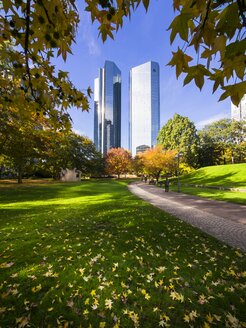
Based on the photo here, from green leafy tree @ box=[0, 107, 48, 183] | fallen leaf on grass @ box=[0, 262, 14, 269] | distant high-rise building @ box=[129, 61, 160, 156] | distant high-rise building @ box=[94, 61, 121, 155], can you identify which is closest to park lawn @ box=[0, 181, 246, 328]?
fallen leaf on grass @ box=[0, 262, 14, 269]

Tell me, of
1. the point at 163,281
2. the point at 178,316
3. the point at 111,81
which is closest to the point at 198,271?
the point at 163,281

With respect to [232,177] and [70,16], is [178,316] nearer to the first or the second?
[70,16]

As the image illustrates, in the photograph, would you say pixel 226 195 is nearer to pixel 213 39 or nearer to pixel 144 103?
pixel 213 39

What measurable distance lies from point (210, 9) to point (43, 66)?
8.65 feet

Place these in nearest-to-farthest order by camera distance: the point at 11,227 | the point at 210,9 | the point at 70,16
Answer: the point at 210,9, the point at 70,16, the point at 11,227

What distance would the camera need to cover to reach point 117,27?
210cm

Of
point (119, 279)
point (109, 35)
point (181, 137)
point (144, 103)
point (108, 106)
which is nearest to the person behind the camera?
point (109, 35)

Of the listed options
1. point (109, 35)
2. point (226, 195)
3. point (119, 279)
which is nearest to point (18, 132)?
point (119, 279)

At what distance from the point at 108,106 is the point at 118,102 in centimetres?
921

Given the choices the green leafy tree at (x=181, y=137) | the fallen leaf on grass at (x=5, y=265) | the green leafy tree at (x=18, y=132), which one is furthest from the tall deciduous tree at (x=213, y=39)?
the green leafy tree at (x=181, y=137)

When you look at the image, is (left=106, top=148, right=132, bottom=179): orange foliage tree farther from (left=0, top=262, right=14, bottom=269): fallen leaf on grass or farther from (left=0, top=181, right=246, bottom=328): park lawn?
(left=0, top=262, right=14, bottom=269): fallen leaf on grass

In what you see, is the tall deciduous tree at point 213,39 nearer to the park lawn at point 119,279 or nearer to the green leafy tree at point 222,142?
the park lawn at point 119,279

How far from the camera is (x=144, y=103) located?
553 ft

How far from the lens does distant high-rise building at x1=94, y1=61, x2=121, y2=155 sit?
550ft
